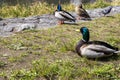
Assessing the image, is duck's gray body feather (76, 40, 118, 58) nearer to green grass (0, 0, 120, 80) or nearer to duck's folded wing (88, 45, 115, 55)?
duck's folded wing (88, 45, 115, 55)

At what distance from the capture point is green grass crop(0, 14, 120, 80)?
6.11m

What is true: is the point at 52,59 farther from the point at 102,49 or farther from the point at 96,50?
the point at 102,49

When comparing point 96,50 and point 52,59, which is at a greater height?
point 96,50

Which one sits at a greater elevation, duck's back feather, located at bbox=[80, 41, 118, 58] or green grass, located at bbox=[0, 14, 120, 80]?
duck's back feather, located at bbox=[80, 41, 118, 58]

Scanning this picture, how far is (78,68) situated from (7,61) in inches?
56.5

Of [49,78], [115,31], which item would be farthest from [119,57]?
[115,31]

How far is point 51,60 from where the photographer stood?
6.89 meters

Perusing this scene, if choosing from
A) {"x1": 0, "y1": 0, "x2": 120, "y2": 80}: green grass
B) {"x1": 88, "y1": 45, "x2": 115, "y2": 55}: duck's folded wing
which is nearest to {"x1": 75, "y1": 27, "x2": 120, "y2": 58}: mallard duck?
{"x1": 88, "y1": 45, "x2": 115, "y2": 55}: duck's folded wing

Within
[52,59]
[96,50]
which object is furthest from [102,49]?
[52,59]

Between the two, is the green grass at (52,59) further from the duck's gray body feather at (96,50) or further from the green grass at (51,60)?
the duck's gray body feather at (96,50)

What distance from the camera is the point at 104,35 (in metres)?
9.27

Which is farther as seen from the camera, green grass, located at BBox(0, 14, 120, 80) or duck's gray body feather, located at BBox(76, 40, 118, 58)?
duck's gray body feather, located at BBox(76, 40, 118, 58)

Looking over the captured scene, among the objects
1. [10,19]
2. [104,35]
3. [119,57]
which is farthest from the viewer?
[10,19]

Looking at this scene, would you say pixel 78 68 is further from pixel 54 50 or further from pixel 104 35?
pixel 104 35
